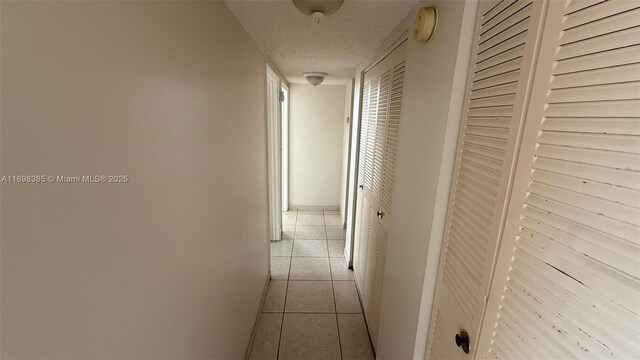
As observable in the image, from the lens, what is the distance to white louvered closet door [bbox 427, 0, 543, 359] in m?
0.59

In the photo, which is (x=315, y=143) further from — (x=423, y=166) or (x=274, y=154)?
(x=423, y=166)

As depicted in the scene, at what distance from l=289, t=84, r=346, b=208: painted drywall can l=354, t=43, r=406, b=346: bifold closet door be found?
1848 mm

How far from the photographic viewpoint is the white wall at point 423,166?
0.84 metres

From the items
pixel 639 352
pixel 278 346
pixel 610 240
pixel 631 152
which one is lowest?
pixel 278 346

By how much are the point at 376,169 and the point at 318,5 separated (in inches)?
44.9

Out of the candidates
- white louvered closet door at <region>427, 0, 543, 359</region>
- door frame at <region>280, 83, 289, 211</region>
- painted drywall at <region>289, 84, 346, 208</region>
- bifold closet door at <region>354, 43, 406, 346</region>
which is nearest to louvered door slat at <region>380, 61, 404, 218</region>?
bifold closet door at <region>354, 43, 406, 346</region>

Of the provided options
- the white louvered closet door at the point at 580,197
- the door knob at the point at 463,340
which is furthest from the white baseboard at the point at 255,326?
the white louvered closet door at the point at 580,197

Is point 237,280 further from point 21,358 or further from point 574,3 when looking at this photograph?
point 574,3

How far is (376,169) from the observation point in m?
1.88

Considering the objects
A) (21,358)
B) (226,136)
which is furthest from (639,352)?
(226,136)

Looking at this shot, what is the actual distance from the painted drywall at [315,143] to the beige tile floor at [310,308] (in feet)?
3.84

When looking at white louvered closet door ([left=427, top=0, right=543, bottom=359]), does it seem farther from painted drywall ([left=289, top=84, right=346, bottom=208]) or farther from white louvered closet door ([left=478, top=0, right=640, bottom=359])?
painted drywall ([left=289, top=84, right=346, bottom=208])

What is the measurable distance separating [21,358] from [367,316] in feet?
6.76

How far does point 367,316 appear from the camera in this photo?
2105mm
